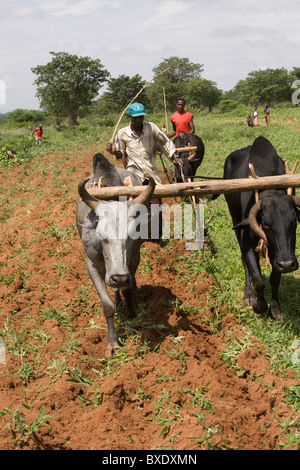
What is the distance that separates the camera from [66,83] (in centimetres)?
4097

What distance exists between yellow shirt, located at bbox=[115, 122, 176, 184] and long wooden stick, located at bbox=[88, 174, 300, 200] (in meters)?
1.14

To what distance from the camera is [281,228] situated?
4.14 m

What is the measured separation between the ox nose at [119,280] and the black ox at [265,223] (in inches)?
52.5

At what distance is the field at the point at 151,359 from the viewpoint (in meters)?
3.17

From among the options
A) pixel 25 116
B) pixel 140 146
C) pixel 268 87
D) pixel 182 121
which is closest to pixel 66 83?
pixel 25 116

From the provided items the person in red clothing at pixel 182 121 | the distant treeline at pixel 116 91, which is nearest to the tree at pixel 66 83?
the distant treeline at pixel 116 91

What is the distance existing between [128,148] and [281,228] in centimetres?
228

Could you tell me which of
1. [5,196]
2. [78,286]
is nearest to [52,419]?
[78,286]

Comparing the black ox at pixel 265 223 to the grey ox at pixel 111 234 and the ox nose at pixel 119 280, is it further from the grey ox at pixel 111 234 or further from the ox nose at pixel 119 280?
the ox nose at pixel 119 280

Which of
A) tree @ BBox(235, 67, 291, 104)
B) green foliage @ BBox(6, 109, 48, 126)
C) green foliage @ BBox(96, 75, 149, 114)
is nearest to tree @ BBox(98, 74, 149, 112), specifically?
green foliage @ BBox(96, 75, 149, 114)

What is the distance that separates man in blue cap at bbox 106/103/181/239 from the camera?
5.45 m

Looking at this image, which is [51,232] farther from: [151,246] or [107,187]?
[107,187]
